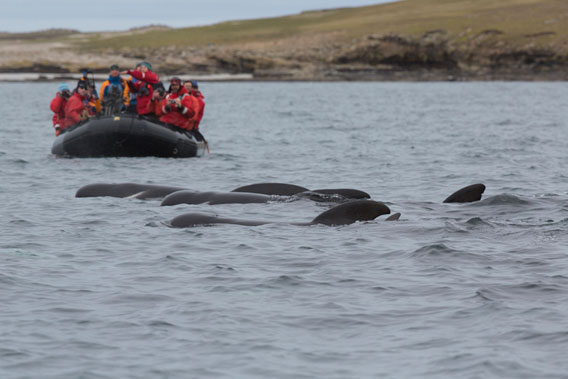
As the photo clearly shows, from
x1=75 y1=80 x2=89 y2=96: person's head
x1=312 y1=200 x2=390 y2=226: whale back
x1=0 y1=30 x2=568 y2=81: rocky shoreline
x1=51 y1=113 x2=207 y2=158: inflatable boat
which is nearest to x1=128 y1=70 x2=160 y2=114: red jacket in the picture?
x1=51 y1=113 x2=207 y2=158: inflatable boat

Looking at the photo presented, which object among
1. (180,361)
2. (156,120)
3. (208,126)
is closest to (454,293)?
(180,361)

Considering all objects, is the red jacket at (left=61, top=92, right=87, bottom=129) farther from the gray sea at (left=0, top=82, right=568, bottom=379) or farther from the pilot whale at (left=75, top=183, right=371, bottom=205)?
the pilot whale at (left=75, top=183, right=371, bottom=205)

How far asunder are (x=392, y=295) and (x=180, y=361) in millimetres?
2930

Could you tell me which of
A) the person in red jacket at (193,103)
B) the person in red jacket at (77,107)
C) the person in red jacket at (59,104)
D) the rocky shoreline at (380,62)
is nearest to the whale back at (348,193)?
the person in red jacket at (193,103)

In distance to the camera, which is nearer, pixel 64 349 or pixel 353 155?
A: pixel 64 349

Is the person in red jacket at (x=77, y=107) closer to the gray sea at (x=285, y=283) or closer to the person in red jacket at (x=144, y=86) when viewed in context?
the person in red jacket at (x=144, y=86)

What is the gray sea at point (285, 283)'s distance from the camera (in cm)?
764

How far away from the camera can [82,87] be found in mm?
24359

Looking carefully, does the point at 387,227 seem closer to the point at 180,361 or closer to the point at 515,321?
the point at 515,321

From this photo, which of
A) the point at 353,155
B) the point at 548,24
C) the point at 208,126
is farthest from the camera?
the point at 548,24

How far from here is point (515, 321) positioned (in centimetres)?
871

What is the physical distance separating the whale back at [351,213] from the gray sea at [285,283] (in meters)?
0.25

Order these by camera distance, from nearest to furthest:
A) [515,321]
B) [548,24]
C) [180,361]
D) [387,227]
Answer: [180,361] → [515,321] → [387,227] → [548,24]

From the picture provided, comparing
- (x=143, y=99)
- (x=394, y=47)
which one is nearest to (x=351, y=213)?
(x=143, y=99)
